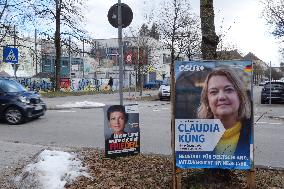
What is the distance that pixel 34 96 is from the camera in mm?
16391

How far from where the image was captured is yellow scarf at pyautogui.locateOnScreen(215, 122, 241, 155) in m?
5.94

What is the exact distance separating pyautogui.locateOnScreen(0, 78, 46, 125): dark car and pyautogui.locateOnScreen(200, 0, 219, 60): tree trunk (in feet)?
32.6

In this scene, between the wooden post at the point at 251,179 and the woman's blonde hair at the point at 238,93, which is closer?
the woman's blonde hair at the point at 238,93

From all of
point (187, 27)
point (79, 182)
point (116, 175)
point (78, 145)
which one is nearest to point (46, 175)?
point (79, 182)

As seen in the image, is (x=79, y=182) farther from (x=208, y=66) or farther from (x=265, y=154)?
(x=265, y=154)

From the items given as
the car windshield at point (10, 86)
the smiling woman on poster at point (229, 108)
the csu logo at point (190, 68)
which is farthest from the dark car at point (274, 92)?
the csu logo at point (190, 68)

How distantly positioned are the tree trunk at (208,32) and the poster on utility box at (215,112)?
3.75 ft

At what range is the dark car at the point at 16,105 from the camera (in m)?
15.6

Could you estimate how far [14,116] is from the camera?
15.6 metres

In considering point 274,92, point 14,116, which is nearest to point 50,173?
point 14,116

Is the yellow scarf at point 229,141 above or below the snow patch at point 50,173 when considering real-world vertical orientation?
above

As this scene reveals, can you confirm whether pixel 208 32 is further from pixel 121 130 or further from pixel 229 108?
pixel 121 130

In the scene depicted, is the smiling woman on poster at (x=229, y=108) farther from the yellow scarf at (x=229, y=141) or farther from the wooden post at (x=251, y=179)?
the wooden post at (x=251, y=179)

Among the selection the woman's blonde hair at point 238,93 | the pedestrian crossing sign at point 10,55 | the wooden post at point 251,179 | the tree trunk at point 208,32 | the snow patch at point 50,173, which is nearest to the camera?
the woman's blonde hair at point 238,93
